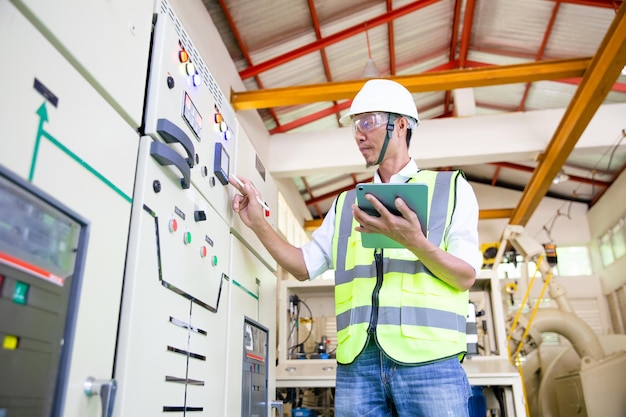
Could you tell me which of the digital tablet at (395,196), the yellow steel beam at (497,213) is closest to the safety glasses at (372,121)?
the digital tablet at (395,196)

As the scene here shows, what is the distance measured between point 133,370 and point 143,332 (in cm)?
8

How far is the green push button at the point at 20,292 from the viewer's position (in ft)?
2.61

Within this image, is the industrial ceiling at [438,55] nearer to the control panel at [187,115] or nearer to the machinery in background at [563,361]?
the machinery in background at [563,361]

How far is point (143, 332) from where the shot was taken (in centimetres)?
116

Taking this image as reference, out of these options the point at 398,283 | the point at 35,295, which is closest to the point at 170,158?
the point at 35,295

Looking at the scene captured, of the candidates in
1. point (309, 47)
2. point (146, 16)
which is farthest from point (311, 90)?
point (146, 16)

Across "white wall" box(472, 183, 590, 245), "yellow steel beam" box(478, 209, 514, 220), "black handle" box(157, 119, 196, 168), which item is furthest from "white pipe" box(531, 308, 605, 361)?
"black handle" box(157, 119, 196, 168)

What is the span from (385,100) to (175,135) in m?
0.80

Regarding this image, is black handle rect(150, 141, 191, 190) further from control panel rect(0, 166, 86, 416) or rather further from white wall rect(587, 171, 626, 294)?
white wall rect(587, 171, 626, 294)

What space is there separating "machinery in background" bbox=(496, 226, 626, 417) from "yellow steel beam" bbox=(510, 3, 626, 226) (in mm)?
1193

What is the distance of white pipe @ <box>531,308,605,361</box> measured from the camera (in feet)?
20.7

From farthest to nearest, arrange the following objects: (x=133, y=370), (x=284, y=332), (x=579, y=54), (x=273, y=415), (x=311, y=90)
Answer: (x=579, y=54)
(x=311, y=90)
(x=284, y=332)
(x=273, y=415)
(x=133, y=370)

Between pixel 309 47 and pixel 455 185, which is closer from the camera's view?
pixel 455 185

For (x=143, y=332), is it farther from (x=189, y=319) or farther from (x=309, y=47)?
(x=309, y=47)
